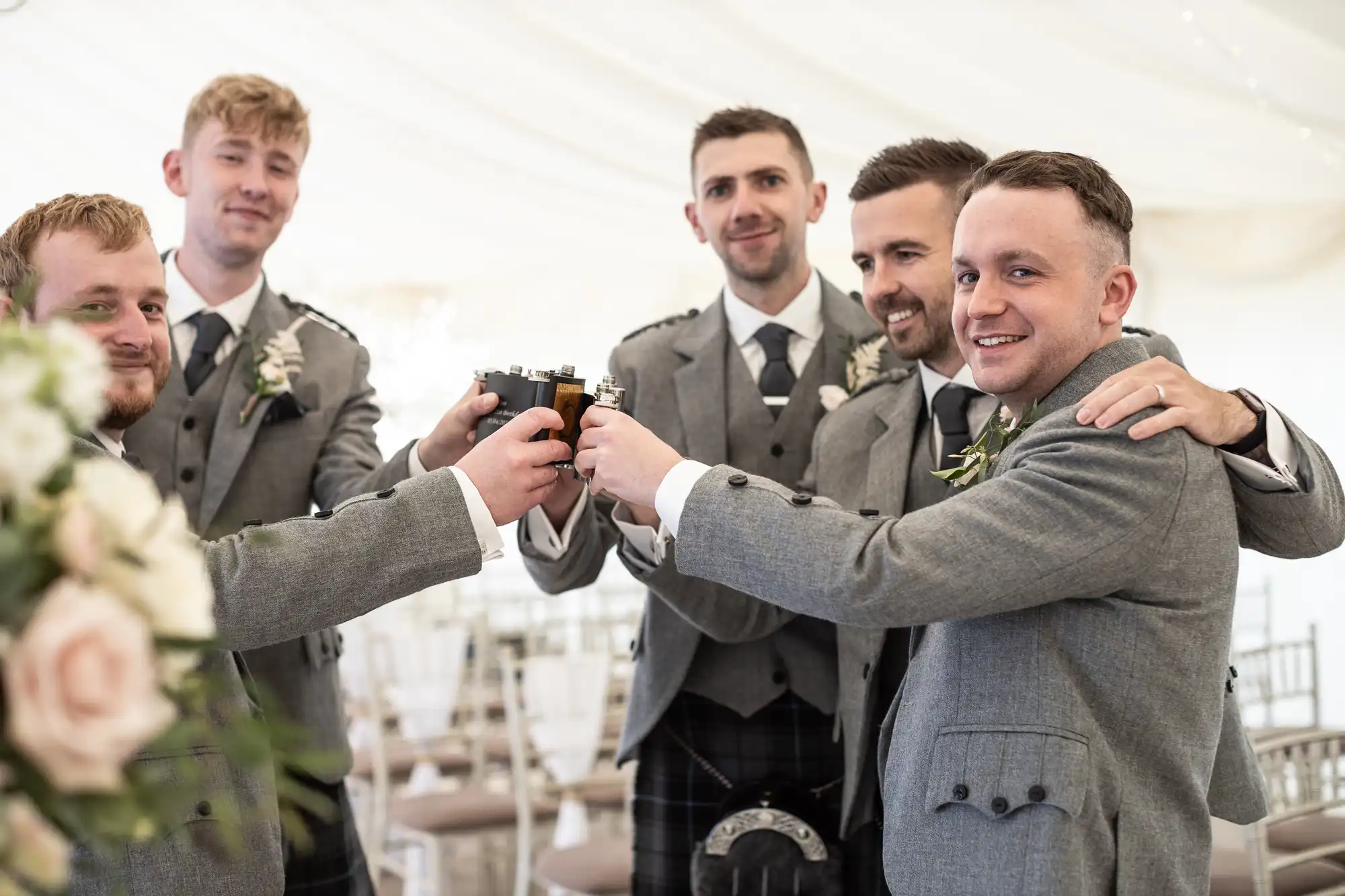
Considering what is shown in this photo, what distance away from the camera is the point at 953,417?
225 cm

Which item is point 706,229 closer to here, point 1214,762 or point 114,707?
point 1214,762

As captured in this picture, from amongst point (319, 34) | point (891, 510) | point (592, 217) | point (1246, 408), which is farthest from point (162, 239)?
point (1246, 408)

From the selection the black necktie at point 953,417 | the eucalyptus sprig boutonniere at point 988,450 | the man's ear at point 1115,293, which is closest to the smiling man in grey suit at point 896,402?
the black necktie at point 953,417

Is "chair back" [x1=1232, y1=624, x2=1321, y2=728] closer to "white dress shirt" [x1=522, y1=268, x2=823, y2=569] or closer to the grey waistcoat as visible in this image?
the grey waistcoat

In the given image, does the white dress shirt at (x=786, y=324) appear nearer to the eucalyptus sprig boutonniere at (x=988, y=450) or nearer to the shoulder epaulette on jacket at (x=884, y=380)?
the shoulder epaulette on jacket at (x=884, y=380)

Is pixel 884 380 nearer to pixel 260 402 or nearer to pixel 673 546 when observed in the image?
pixel 673 546

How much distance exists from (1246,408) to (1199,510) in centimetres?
19

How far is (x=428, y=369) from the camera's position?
356 inches

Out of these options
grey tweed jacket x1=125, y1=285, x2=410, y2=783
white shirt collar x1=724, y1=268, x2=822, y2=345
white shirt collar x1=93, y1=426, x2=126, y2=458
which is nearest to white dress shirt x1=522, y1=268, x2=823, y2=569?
white shirt collar x1=724, y1=268, x2=822, y2=345

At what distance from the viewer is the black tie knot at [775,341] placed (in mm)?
2689

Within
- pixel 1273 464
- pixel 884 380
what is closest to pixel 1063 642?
pixel 1273 464

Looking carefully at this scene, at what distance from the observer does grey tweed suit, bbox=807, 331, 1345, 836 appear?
66.5 inches

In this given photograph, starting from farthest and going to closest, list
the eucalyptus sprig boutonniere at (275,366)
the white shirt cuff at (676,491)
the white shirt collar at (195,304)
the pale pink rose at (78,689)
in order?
the white shirt collar at (195,304), the eucalyptus sprig boutonniere at (275,366), the white shirt cuff at (676,491), the pale pink rose at (78,689)

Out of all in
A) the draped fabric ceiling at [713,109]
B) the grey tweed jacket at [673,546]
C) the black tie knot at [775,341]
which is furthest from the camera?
the draped fabric ceiling at [713,109]
